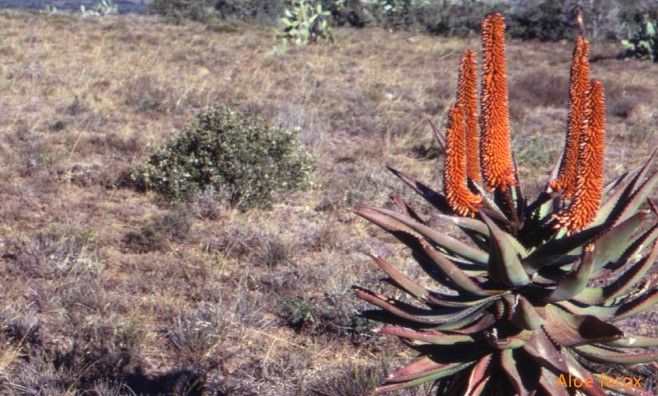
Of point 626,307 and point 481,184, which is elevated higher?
point 481,184

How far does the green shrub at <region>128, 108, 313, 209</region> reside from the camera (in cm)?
677

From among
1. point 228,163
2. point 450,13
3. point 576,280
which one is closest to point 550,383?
point 576,280

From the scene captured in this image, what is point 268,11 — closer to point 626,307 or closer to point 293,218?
point 293,218

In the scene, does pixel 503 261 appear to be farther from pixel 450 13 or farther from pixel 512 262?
pixel 450 13

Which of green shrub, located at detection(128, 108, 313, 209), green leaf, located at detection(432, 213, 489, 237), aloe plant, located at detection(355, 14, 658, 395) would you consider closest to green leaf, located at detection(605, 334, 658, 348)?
aloe plant, located at detection(355, 14, 658, 395)

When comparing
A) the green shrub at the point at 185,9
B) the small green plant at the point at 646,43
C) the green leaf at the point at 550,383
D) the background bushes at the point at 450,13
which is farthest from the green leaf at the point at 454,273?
the green shrub at the point at 185,9

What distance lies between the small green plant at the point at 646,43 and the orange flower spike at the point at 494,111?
18.8 meters

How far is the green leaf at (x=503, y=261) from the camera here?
5.41ft

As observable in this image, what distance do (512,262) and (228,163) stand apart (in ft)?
17.5

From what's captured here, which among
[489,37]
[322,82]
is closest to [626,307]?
[489,37]

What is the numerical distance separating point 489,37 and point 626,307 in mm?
705

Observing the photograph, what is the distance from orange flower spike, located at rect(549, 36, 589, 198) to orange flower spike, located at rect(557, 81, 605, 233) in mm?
64

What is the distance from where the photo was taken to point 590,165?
156 cm

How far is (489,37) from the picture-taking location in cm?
165
